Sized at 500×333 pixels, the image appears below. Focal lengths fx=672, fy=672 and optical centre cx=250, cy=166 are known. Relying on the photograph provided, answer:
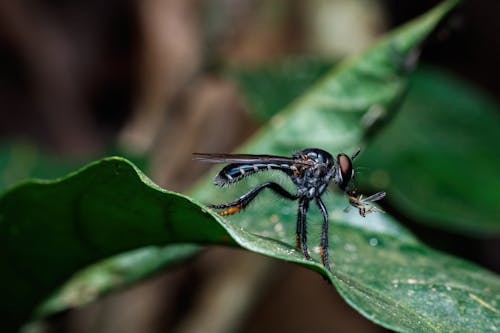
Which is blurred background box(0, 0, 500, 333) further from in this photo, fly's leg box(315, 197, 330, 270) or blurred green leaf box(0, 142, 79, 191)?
fly's leg box(315, 197, 330, 270)

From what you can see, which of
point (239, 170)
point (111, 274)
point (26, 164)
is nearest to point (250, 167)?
point (239, 170)

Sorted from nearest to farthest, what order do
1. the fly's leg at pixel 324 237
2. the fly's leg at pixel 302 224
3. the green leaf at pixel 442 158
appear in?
the fly's leg at pixel 324 237 < the fly's leg at pixel 302 224 < the green leaf at pixel 442 158

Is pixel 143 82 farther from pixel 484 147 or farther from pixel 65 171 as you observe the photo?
pixel 484 147

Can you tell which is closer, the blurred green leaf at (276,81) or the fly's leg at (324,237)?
the fly's leg at (324,237)

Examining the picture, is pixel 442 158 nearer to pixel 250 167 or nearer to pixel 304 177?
pixel 304 177

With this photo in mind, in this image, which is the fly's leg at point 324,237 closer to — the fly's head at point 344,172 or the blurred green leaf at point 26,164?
the fly's head at point 344,172

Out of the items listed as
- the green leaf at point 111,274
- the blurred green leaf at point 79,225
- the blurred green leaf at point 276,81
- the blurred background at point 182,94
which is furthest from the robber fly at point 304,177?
the blurred green leaf at point 276,81

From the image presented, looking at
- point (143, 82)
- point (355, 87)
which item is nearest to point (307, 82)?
point (355, 87)
